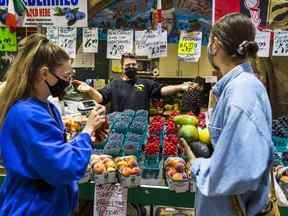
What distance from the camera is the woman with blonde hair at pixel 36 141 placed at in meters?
1.99

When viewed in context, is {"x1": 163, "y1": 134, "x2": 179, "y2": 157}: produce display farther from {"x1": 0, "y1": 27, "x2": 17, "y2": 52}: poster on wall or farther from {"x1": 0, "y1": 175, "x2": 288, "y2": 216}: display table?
{"x1": 0, "y1": 27, "x2": 17, "y2": 52}: poster on wall

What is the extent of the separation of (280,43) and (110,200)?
9.06 feet

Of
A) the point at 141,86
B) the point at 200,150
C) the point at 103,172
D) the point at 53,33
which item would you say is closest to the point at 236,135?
the point at 200,150

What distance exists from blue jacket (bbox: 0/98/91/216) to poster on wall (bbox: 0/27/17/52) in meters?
3.24

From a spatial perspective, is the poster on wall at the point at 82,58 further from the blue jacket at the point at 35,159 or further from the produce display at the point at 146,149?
the blue jacket at the point at 35,159

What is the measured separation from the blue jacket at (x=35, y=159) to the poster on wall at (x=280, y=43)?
313 cm

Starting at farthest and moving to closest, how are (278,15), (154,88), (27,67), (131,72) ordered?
(154,88) < (131,72) < (278,15) < (27,67)

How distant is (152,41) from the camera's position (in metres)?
4.88

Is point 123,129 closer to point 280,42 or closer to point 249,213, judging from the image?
point 249,213

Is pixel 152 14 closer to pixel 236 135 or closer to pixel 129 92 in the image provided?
pixel 129 92

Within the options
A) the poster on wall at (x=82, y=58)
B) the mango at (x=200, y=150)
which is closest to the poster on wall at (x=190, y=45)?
the poster on wall at (x=82, y=58)

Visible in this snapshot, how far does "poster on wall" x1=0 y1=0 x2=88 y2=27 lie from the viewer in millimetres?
4848

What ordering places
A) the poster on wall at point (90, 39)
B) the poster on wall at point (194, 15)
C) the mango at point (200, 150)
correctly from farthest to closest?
1. the poster on wall at point (90, 39)
2. the poster on wall at point (194, 15)
3. the mango at point (200, 150)

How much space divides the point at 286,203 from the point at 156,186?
2.83 feet
